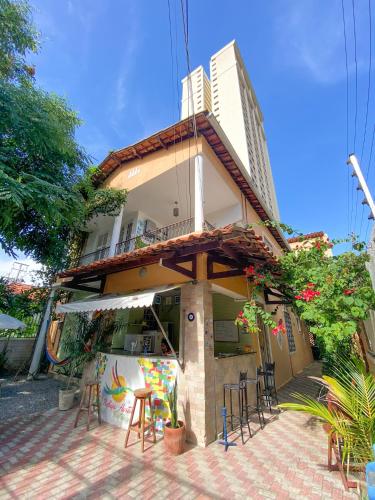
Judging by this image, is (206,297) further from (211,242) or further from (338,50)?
(338,50)

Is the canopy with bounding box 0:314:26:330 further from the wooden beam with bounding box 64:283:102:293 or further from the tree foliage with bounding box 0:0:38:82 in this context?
the tree foliage with bounding box 0:0:38:82

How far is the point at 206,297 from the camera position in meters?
6.29

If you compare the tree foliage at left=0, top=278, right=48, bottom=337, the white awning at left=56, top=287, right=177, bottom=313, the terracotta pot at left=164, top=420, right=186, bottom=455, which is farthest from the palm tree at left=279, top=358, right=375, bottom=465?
the tree foliage at left=0, top=278, right=48, bottom=337

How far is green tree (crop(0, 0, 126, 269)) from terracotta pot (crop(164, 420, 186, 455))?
680cm

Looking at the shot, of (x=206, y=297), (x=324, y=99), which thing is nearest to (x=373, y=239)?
(x=206, y=297)

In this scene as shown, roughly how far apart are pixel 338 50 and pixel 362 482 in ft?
34.6

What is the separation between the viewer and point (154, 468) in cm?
441

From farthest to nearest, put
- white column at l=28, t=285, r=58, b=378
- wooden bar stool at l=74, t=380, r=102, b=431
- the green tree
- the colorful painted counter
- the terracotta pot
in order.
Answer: white column at l=28, t=285, r=58, b=378 → the green tree → wooden bar stool at l=74, t=380, r=102, b=431 → the colorful painted counter → the terracotta pot

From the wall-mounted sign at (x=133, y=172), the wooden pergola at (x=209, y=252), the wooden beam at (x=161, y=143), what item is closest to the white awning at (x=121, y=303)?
the wooden pergola at (x=209, y=252)

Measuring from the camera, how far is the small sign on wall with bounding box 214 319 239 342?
10159mm

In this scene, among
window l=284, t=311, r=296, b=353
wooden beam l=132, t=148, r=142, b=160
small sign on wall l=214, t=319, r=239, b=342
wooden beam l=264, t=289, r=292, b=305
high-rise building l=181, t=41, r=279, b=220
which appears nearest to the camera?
wooden beam l=264, t=289, r=292, b=305

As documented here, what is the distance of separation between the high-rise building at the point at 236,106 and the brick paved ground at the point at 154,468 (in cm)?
2102

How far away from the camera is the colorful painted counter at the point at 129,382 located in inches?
235

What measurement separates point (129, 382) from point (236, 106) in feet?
96.8
